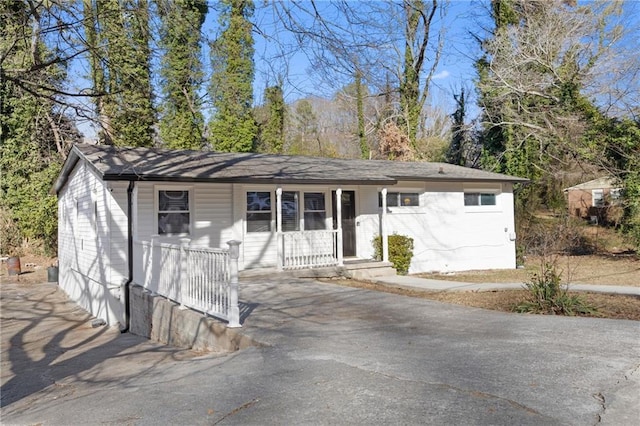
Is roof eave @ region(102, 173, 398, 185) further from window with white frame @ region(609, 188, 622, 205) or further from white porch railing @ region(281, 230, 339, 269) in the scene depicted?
window with white frame @ region(609, 188, 622, 205)

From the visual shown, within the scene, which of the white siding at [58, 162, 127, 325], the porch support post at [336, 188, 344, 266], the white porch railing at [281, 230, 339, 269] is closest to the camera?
the white siding at [58, 162, 127, 325]

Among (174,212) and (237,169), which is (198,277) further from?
(237,169)

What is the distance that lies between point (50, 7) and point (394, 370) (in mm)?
7159

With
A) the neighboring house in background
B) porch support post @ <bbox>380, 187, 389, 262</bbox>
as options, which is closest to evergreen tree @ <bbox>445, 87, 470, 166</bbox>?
the neighboring house in background

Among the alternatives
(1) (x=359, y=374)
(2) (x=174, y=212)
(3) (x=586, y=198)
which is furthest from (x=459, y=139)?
(1) (x=359, y=374)

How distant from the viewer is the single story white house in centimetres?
1136

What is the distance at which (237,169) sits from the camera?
43.3ft

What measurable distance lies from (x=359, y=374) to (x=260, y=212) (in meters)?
9.21

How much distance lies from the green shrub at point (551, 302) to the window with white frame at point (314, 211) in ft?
23.5

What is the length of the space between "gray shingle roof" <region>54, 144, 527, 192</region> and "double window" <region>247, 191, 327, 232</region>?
720mm

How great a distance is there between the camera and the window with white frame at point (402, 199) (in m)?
15.8

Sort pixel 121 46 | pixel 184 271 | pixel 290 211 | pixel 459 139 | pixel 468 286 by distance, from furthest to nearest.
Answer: pixel 459 139 → pixel 290 211 → pixel 468 286 → pixel 121 46 → pixel 184 271

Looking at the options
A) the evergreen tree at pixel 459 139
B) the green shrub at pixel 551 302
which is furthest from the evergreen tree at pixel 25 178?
the evergreen tree at pixel 459 139

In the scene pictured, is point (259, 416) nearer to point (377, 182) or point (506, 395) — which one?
point (506, 395)
